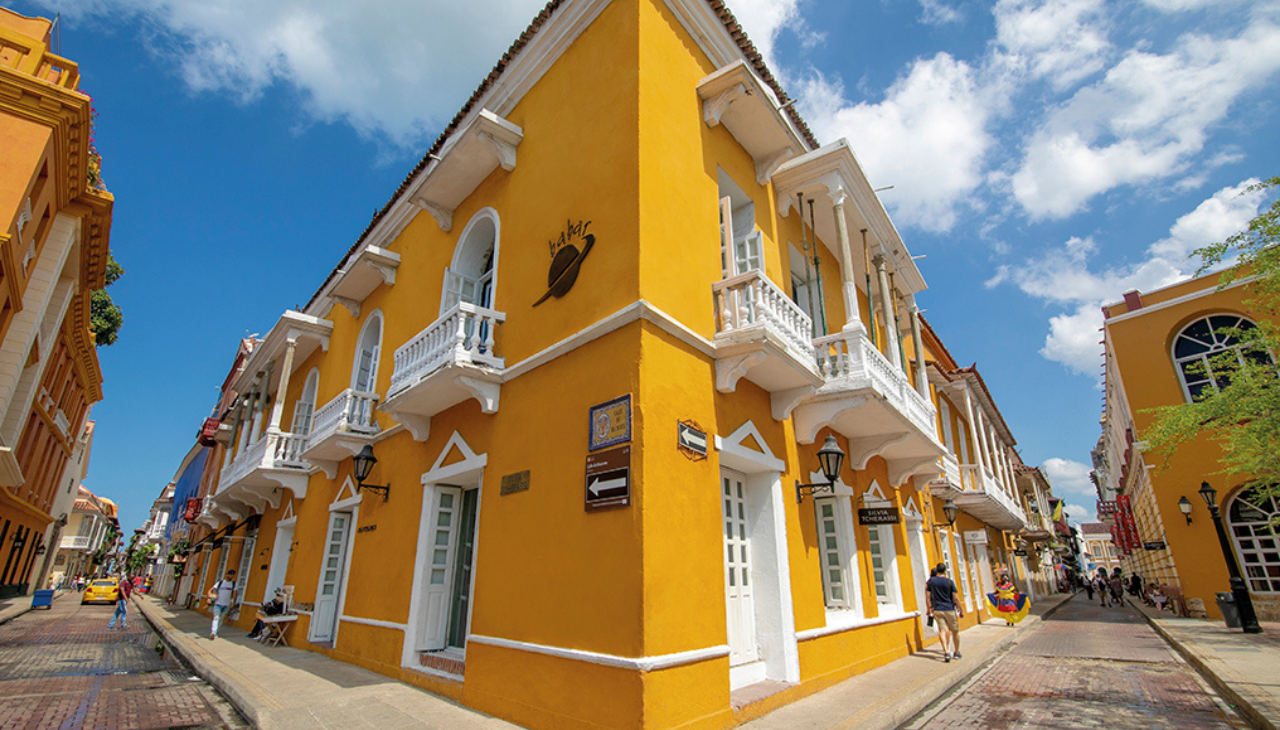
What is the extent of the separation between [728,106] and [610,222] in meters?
2.94

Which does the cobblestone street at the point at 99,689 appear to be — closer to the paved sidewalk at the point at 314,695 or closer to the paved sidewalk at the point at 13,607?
the paved sidewalk at the point at 314,695

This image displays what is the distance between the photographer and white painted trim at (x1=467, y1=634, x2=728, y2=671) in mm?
4582

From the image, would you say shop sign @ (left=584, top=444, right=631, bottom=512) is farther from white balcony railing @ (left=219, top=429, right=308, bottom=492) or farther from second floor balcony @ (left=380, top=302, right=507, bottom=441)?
white balcony railing @ (left=219, top=429, right=308, bottom=492)

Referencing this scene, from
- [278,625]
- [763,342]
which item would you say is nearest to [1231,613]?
[763,342]

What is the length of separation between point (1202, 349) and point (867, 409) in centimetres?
1775

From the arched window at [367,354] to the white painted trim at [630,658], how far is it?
7.68 metres

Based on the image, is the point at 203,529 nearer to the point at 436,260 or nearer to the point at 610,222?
the point at 436,260

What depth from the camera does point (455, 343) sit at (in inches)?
272

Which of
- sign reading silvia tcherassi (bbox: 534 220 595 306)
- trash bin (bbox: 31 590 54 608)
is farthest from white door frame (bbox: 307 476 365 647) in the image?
trash bin (bbox: 31 590 54 608)

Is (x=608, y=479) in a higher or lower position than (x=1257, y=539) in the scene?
higher

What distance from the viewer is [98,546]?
202ft

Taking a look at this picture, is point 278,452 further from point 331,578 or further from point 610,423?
point 610,423

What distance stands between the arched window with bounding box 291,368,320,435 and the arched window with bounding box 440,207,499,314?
6.67 meters

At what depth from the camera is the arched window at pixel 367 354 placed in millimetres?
11625
